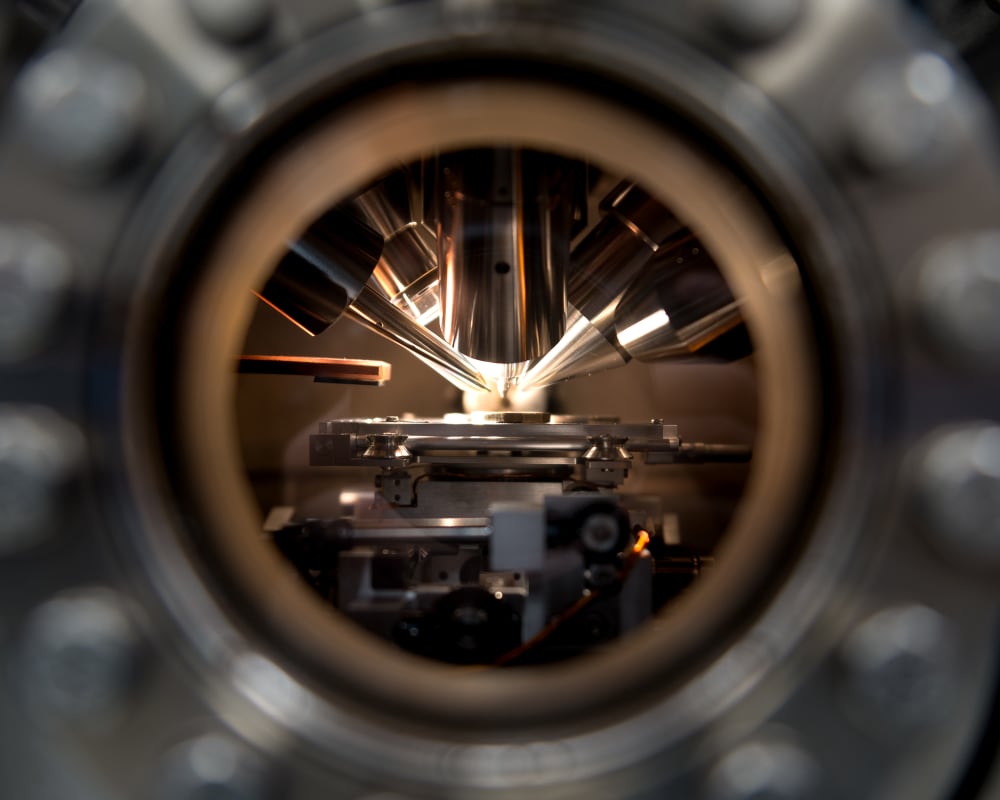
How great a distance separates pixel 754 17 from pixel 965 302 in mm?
179

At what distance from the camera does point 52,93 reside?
1.20ft

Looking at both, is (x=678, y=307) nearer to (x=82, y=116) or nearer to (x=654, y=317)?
(x=654, y=317)

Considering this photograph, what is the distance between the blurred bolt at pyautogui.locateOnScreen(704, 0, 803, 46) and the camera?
0.37 meters

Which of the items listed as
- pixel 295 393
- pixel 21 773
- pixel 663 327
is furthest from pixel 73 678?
pixel 295 393

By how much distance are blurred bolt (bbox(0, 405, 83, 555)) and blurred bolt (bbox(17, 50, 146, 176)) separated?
134 mm

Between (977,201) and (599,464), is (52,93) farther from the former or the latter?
(599,464)

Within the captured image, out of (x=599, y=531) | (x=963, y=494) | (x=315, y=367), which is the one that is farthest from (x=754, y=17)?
(x=315, y=367)

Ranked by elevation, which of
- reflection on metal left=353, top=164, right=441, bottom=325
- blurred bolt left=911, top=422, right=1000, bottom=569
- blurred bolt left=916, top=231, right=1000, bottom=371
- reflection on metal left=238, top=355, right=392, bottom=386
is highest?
reflection on metal left=353, top=164, right=441, bottom=325

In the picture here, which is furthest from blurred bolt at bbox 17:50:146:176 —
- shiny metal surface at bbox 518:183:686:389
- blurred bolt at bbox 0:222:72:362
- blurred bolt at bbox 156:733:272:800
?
shiny metal surface at bbox 518:183:686:389

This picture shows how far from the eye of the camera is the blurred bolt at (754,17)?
0.37m

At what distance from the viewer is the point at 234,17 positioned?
37cm

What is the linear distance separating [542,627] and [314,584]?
0.31 metres

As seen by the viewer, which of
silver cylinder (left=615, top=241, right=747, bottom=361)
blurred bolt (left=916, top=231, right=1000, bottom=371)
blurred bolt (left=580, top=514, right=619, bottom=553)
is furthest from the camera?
silver cylinder (left=615, top=241, right=747, bottom=361)

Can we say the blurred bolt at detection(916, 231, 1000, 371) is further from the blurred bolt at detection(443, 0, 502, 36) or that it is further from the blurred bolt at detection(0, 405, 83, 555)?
the blurred bolt at detection(0, 405, 83, 555)
